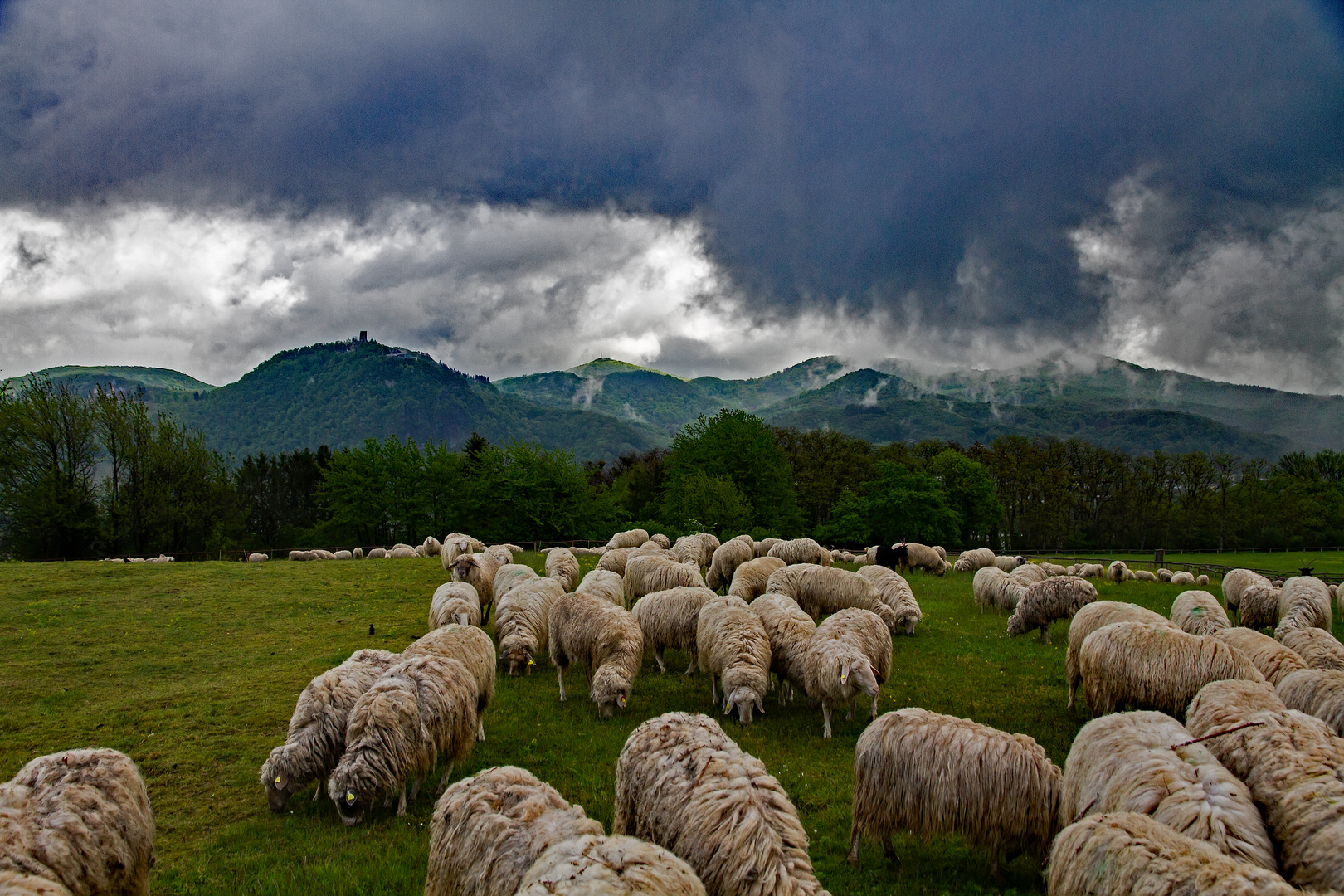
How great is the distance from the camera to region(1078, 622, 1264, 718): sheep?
886 cm

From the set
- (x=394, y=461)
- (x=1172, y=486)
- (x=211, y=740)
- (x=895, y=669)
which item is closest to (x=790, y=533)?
(x=394, y=461)

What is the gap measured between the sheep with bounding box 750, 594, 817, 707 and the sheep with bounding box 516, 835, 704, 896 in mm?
6850

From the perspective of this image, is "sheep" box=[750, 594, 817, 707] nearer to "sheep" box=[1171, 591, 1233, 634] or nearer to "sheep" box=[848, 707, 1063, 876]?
"sheep" box=[848, 707, 1063, 876]

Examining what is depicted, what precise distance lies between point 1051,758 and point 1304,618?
10992 mm

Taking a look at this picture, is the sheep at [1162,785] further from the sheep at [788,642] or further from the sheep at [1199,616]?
the sheep at [1199,616]

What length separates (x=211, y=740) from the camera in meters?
9.83

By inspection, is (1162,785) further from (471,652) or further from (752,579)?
(752,579)

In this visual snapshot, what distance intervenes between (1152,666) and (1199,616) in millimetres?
5169

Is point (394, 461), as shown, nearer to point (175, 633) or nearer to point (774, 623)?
point (175, 633)

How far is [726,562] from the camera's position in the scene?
25.4m

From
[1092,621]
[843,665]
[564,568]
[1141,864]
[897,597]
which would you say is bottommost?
[897,597]

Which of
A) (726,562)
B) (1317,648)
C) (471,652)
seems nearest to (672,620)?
(471,652)

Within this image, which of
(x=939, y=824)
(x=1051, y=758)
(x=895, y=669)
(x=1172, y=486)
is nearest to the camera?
(x=939, y=824)

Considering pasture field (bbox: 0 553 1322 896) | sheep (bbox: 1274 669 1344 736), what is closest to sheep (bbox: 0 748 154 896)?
pasture field (bbox: 0 553 1322 896)
